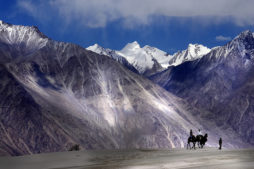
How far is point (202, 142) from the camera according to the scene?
60375 millimetres

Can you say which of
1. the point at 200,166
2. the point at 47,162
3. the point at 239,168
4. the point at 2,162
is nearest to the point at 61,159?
the point at 47,162

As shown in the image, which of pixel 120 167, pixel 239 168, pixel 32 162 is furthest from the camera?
pixel 32 162

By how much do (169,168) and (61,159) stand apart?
47.4ft

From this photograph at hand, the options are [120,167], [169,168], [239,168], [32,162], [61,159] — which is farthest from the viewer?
[61,159]

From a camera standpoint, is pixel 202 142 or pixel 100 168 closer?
pixel 100 168

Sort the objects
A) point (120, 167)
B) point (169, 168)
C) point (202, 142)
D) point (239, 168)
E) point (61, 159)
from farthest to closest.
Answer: point (202, 142) → point (61, 159) → point (120, 167) → point (169, 168) → point (239, 168)

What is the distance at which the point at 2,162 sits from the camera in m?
39.6

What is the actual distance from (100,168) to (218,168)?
9082 mm

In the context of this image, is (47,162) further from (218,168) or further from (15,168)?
(218,168)

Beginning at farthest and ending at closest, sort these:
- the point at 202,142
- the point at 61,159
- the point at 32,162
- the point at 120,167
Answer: the point at 202,142 → the point at 61,159 → the point at 32,162 → the point at 120,167

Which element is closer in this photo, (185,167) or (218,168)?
(218,168)

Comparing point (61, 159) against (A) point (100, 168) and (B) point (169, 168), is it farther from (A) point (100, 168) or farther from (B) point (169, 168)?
(B) point (169, 168)

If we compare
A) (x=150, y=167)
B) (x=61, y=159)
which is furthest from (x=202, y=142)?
(x=150, y=167)

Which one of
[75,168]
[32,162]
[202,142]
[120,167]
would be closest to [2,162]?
[32,162]
